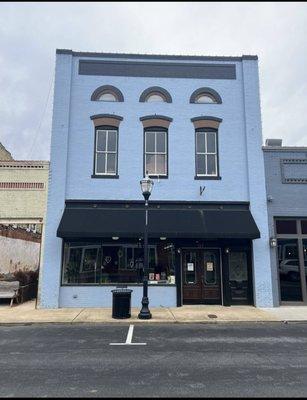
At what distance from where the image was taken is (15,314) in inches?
505

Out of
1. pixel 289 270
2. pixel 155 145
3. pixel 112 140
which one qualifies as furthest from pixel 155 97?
pixel 289 270

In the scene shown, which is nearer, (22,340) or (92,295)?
(22,340)

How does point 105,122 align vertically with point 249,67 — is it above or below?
below

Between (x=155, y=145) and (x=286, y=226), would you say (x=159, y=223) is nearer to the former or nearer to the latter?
(x=155, y=145)

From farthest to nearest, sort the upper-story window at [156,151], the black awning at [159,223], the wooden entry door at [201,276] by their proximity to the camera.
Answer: the upper-story window at [156,151]
the wooden entry door at [201,276]
the black awning at [159,223]

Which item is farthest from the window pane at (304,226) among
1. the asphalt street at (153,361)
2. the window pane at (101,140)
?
the window pane at (101,140)

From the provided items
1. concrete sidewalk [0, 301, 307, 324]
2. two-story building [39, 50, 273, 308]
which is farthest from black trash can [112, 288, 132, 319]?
two-story building [39, 50, 273, 308]

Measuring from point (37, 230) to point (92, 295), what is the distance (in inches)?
389

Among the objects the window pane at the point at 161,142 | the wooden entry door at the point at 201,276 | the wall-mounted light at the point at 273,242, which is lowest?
the wooden entry door at the point at 201,276

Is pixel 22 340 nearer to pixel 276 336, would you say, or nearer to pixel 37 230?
pixel 276 336

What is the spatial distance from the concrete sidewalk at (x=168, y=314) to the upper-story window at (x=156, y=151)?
5785mm

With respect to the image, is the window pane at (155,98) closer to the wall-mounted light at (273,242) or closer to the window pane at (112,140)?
the window pane at (112,140)

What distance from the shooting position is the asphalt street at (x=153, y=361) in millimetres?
5992

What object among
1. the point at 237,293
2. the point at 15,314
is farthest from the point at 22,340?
the point at 237,293
